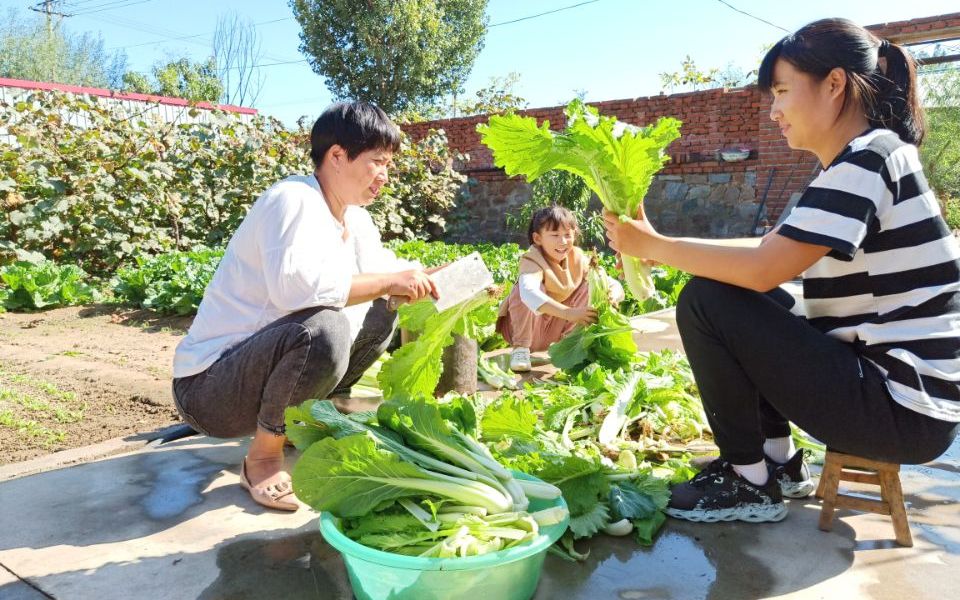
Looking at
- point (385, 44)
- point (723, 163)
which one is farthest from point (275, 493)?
point (385, 44)

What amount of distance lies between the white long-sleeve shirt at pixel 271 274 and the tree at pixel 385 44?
23.6 m

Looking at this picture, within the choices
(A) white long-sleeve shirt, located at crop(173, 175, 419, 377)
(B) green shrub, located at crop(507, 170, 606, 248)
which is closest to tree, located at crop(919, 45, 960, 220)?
(B) green shrub, located at crop(507, 170, 606, 248)

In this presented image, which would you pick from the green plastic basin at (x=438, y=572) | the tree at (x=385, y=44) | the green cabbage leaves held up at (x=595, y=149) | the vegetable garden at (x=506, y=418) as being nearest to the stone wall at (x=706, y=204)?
the vegetable garden at (x=506, y=418)

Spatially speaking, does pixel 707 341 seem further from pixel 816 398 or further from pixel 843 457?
pixel 843 457

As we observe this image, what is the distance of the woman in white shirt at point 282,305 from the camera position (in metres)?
2.47

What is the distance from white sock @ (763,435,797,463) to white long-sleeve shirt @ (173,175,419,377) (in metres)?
1.62

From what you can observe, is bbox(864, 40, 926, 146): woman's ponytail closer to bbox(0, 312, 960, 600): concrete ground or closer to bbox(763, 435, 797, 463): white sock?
bbox(763, 435, 797, 463): white sock

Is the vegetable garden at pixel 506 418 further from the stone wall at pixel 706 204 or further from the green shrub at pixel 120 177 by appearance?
the stone wall at pixel 706 204

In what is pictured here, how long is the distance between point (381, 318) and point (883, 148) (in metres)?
1.98

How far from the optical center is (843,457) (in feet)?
7.20

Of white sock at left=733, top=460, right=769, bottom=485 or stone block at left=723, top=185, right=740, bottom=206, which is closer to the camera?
white sock at left=733, top=460, right=769, bottom=485

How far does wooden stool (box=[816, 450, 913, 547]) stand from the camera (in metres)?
2.14

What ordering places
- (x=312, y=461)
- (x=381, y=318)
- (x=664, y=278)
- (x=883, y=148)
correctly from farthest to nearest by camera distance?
1. (x=664, y=278)
2. (x=381, y=318)
3. (x=883, y=148)
4. (x=312, y=461)

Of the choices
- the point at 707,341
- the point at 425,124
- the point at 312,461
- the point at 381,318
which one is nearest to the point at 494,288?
the point at 381,318
